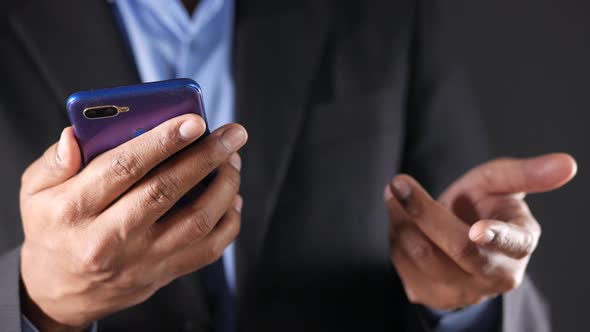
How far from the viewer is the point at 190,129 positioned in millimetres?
458

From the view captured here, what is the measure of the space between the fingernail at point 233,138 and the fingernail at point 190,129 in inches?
1.5

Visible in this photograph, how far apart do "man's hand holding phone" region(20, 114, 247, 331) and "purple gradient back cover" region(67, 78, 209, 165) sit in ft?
0.06

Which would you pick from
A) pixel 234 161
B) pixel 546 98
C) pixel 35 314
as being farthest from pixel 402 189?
pixel 546 98

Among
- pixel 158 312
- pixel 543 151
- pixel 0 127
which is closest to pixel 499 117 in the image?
pixel 543 151

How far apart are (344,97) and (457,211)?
0.25 m

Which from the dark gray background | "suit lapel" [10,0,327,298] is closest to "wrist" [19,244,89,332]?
"suit lapel" [10,0,327,298]

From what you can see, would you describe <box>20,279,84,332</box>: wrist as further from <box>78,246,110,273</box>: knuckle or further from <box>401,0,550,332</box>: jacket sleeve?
<box>401,0,550,332</box>: jacket sleeve

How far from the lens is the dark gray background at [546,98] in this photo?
143 cm

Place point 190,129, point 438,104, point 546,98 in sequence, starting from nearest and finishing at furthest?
1. point 190,129
2. point 438,104
3. point 546,98

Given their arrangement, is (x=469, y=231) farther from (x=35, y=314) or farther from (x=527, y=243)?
(x=35, y=314)

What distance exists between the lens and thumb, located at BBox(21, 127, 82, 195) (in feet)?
1.64

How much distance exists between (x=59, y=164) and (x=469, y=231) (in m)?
0.41

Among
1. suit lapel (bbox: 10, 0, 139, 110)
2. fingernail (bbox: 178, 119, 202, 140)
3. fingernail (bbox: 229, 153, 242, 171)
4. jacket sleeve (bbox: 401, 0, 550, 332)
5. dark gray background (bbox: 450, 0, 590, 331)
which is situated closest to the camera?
fingernail (bbox: 178, 119, 202, 140)

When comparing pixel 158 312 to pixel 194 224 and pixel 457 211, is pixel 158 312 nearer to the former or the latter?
pixel 194 224
